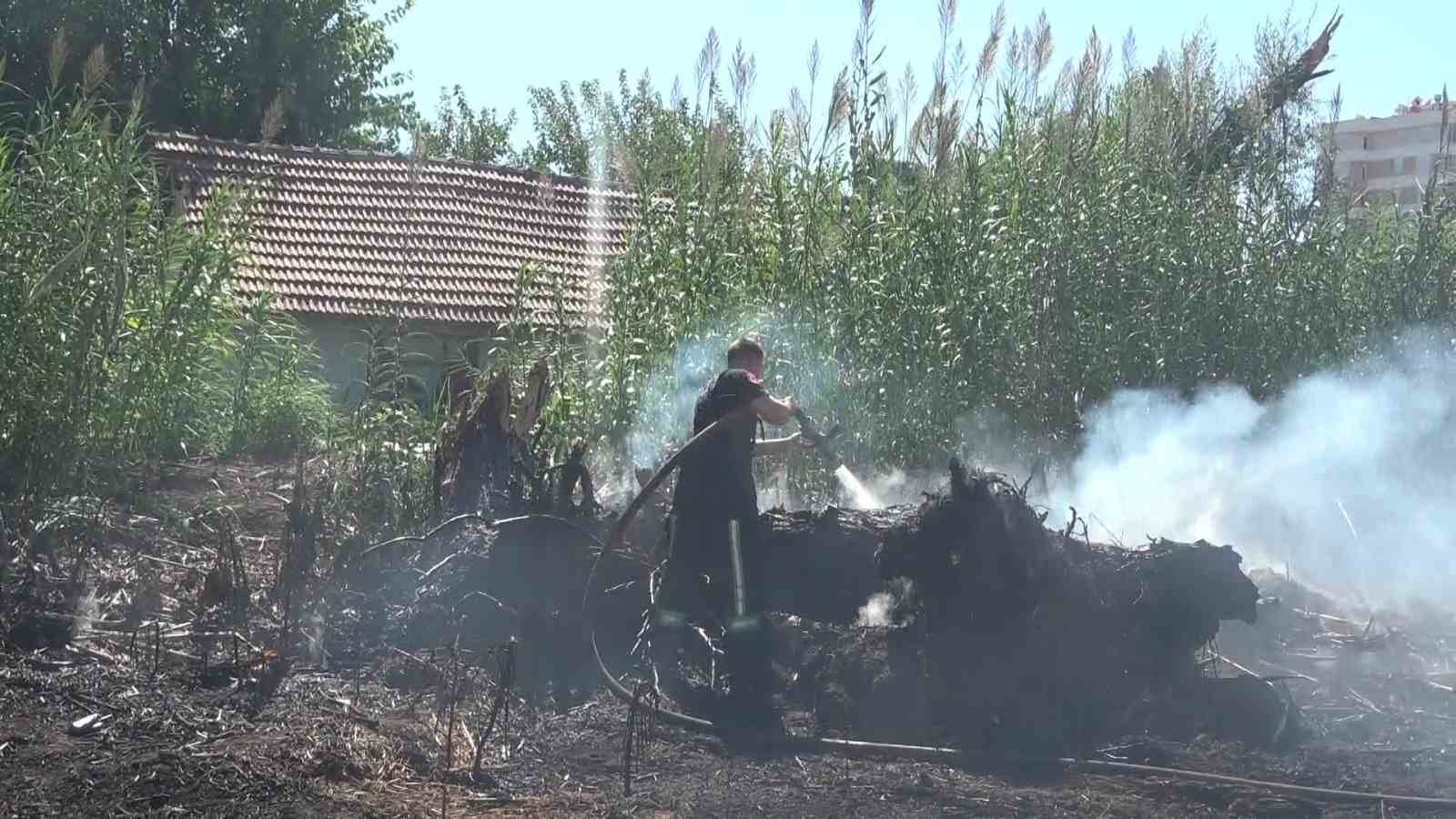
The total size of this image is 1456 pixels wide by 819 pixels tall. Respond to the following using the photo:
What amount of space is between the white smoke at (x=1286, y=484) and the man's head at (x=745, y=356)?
9.96 feet

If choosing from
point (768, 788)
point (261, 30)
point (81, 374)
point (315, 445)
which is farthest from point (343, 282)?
point (768, 788)

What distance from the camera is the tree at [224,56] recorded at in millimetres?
22266

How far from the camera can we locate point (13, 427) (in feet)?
26.5

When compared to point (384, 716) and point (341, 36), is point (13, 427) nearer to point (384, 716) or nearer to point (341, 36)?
point (384, 716)

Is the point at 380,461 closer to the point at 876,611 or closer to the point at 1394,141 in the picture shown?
the point at 876,611

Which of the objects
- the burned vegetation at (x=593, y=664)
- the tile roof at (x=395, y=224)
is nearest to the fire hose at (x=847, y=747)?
the burned vegetation at (x=593, y=664)

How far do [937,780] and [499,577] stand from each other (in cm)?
300

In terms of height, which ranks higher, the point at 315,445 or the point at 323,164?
the point at 323,164

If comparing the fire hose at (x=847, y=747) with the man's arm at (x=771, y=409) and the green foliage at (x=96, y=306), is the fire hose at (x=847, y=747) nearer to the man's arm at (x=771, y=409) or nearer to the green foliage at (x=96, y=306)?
the man's arm at (x=771, y=409)

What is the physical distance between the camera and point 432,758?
6.04 meters

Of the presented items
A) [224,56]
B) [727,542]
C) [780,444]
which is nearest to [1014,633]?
[727,542]

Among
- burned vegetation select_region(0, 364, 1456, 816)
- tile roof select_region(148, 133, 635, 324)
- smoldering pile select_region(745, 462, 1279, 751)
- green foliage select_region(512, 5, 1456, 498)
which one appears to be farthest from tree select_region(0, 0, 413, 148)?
smoldering pile select_region(745, 462, 1279, 751)

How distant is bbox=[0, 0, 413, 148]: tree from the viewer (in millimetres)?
22266

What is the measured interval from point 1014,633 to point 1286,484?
4116mm
